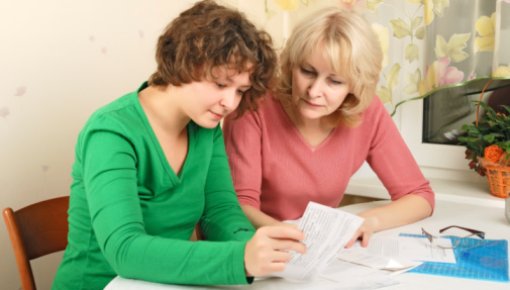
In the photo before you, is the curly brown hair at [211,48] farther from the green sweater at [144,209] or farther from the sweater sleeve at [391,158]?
the sweater sleeve at [391,158]

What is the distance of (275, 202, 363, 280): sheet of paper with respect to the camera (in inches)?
43.2

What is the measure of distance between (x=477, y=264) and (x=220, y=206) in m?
0.59

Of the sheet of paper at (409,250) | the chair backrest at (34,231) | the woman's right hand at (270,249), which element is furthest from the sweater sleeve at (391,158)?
the chair backrest at (34,231)

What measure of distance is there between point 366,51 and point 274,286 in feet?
2.25

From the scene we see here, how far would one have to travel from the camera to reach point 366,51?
1500 mm

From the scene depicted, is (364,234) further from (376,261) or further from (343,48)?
(343,48)

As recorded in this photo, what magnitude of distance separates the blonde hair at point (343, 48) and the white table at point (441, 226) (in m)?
0.37

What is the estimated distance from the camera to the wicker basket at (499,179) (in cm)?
191

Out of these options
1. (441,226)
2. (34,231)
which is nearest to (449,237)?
(441,226)

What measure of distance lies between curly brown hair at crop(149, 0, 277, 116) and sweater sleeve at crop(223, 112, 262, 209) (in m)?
0.32

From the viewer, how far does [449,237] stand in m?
1.44

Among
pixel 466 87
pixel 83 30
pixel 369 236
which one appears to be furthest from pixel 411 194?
pixel 83 30

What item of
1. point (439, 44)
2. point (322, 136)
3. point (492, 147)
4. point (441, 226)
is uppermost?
point (439, 44)

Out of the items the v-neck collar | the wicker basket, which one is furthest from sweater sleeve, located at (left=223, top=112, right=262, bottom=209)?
the wicker basket
